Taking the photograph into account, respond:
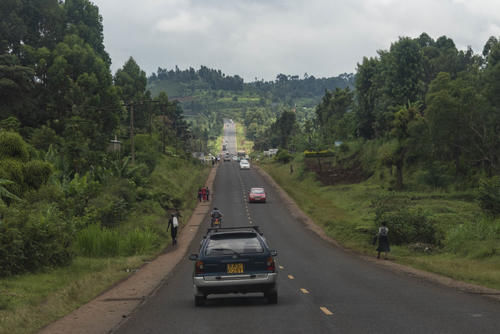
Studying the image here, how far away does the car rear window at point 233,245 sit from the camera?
48.3 feet

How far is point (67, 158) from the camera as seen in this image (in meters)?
47.9

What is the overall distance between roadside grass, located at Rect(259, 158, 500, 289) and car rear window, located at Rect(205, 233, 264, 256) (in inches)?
316

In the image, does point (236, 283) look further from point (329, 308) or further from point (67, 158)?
point (67, 158)

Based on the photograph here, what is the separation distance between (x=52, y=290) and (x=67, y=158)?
30.8 metres

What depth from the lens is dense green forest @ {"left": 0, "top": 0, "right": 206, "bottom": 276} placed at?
934 inches

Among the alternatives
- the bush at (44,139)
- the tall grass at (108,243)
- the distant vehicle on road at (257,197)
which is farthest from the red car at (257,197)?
the tall grass at (108,243)

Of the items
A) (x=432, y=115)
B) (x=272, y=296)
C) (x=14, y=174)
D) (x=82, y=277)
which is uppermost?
(x=432, y=115)

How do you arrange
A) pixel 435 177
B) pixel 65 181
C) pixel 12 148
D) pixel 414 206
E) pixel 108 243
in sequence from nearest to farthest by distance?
1. pixel 108 243
2. pixel 12 148
3. pixel 65 181
4. pixel 414 206
5. pixel 435 177

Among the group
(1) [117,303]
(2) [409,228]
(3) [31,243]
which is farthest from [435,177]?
(1) [117,303]

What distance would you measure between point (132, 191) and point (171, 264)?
1769 cm

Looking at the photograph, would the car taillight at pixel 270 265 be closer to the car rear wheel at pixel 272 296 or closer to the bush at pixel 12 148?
the car rear wheel at pixel 272 296

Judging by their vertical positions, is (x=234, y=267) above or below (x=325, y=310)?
above

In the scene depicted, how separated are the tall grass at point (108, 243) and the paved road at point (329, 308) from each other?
5162 millimetres

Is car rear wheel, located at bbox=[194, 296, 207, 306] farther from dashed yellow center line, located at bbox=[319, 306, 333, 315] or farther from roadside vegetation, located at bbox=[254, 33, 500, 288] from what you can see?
roadside vegetation, located at bbox=[254, 33, 500, 288]
